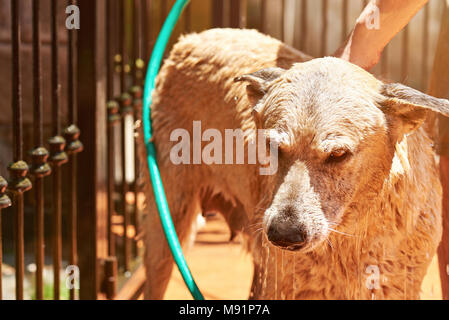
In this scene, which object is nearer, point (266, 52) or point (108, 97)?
point (266, 52)

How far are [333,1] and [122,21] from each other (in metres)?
5.45

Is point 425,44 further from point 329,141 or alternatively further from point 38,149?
point 329,141

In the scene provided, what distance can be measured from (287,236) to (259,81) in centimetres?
73

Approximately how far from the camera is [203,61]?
3.94 meters

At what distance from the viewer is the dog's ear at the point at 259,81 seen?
2900 millimetres

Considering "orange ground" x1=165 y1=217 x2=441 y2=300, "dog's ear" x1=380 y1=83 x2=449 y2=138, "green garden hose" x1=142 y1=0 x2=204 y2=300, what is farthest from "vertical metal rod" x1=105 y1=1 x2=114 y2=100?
"dog's ear" x1=380 y1=83 x2=449 y2=138

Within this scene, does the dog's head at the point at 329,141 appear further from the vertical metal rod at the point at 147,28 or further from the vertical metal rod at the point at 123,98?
the vertical metal rod at the point at 147,28

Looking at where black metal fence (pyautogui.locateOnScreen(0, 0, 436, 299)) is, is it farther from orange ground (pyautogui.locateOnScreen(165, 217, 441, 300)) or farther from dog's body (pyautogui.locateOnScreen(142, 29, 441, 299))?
dog's body (pyautogui.locateOnScreen(142, 29, 441, 299))

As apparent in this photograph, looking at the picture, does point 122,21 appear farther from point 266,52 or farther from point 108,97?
point 266,52

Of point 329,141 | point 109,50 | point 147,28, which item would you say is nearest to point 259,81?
point 329,141

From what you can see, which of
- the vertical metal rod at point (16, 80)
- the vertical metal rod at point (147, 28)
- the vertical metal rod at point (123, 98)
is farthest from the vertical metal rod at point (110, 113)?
the vertical metal rod at point (16, 80)

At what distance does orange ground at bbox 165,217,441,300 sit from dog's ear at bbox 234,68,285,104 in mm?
1682

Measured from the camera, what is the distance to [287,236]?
8.27 ft
